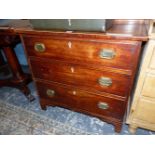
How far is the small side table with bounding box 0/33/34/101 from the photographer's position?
1.45m

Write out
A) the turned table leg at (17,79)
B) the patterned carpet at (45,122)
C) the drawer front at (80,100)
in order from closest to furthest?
1. the drawer front at (80,100)
2. the patterned carpet at (45,122)
3. the turned table leg at (17,79)

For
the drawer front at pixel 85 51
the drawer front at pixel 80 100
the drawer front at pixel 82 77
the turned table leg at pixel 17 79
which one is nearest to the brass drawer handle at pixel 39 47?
the drawer front at pixel 85 51

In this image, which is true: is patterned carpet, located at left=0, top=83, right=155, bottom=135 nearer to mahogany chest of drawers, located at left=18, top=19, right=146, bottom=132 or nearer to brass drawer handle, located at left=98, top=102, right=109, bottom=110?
mahogany chest of drawers, located at left=18, top=19, right=146, bottom=132

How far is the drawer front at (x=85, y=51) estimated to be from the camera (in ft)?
2.95

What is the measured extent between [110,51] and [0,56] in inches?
80.4

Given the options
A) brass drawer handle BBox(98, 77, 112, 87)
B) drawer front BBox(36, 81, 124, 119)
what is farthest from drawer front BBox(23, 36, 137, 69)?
drawer front BBox(36, 81, 124, 119)

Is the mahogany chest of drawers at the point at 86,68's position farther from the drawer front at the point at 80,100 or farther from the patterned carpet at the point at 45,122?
the patterned carpet at the point at 45,122

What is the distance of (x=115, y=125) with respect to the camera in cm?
131

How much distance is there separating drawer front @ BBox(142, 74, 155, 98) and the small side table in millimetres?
1237

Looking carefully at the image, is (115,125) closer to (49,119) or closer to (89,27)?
(49,119)

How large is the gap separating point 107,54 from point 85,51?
0.48ft

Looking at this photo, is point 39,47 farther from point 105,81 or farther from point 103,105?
point 103,105

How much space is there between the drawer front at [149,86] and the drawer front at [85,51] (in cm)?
17
